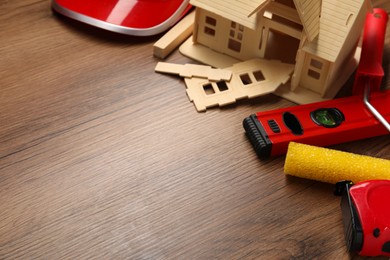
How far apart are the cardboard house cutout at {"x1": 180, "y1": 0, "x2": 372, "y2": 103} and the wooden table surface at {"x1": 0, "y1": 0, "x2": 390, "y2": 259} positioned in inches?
1.5

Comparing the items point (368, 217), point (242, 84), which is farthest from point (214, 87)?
point (368, 217)

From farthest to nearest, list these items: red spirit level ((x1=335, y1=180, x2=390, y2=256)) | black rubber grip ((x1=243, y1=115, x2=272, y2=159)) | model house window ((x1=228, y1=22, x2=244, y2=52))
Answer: model house window ((x1=228, y1=22, x2=244, y2=52)), black rubber grip ((x1=243, y1=115, x2=272, y2=159)), red spirit level ((x1=335, y1=180, x2=390, y2=256))

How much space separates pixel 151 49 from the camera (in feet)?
3.12

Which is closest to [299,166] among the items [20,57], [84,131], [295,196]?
[295,196]

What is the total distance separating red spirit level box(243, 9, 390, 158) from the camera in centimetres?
80

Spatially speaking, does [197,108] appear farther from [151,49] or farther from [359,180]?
[359,180]

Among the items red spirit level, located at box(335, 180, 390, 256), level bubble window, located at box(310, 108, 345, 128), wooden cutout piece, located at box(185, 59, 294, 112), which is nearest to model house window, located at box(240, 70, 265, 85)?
wooden cutout piece, located at box(185, 59, 294, 112)

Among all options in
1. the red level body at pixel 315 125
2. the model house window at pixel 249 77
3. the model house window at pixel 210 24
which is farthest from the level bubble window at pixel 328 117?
the model house window at pixel 210 24

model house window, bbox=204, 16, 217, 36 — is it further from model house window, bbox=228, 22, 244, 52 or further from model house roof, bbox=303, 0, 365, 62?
model house roof, bbox=303, 0, 365, 62

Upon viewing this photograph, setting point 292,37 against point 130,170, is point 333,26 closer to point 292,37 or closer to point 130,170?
point 292,37

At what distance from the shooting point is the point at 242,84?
0.88m

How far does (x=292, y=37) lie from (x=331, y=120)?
0.17 m

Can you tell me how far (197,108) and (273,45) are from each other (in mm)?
168

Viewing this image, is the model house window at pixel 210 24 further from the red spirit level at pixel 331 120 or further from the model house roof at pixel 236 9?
the red spirit level at pixel 331 120
